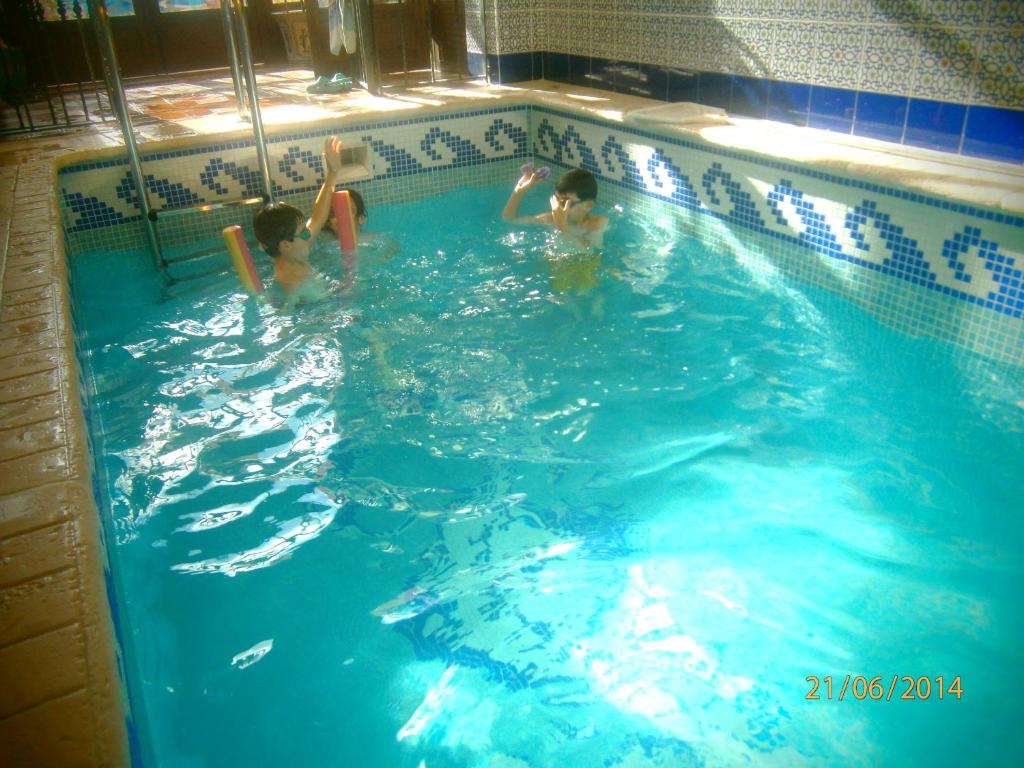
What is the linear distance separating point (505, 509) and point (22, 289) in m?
1.81

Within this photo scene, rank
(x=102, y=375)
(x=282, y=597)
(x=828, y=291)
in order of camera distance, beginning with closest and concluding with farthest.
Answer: (x=282, y=597) → (x=102, y=375) → (x=828, y=291)

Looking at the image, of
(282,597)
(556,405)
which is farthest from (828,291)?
(282,597)

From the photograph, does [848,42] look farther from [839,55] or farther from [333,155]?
[333,155]

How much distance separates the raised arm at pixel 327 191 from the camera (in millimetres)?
4562

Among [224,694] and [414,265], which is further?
[414,265]

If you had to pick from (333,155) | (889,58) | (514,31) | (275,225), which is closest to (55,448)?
A: (275,225)

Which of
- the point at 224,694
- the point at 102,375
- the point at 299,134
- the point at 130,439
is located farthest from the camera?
the point at 299,134

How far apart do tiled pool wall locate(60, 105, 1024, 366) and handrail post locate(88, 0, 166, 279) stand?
33 cm

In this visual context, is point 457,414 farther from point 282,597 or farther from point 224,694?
point 224,694

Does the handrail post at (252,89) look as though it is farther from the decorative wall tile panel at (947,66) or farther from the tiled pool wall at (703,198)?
the decorative wall tile panel at (947,66)

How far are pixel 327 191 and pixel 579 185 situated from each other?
58.2 inches

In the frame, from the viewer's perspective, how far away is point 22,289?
8.95ft

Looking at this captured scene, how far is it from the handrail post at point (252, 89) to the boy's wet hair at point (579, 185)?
1879 millimetres

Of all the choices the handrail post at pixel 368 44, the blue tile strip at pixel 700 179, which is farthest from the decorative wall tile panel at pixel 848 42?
the handrail post at pixel 368 44
